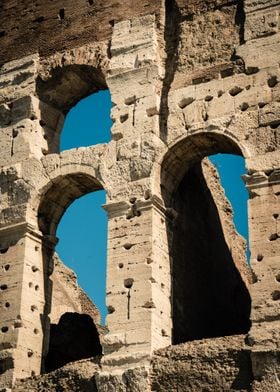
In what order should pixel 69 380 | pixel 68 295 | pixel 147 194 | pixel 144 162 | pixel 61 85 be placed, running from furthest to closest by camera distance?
pixel 68 295, pixel 61 85, pixel 144 162, pixel 147 194, pixel 69 380

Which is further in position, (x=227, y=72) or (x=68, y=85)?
(x=68, y=85)

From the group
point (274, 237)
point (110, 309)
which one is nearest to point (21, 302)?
point (110, 309)

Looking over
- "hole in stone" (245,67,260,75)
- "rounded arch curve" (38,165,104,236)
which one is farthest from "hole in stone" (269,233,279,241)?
"rounded arch curve" (38,165,104,236)

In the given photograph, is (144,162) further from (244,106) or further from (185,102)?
(244,106)

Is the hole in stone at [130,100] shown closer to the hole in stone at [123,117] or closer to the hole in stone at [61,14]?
the hole in stone at [123,117]

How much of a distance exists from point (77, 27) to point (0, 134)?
206 cm

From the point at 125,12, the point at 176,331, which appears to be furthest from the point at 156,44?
the point at 176,331

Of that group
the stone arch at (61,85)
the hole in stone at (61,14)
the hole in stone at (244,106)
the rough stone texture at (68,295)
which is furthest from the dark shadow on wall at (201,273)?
the rough stone texture at (68,295)

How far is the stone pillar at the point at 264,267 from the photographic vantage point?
41.5 ft

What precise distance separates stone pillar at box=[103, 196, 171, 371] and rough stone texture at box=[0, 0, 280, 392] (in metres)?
0.02

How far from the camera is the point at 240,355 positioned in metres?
12.8

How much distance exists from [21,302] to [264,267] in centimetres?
367

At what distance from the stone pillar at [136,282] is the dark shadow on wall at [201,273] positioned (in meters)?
0.56

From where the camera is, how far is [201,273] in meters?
16.4
